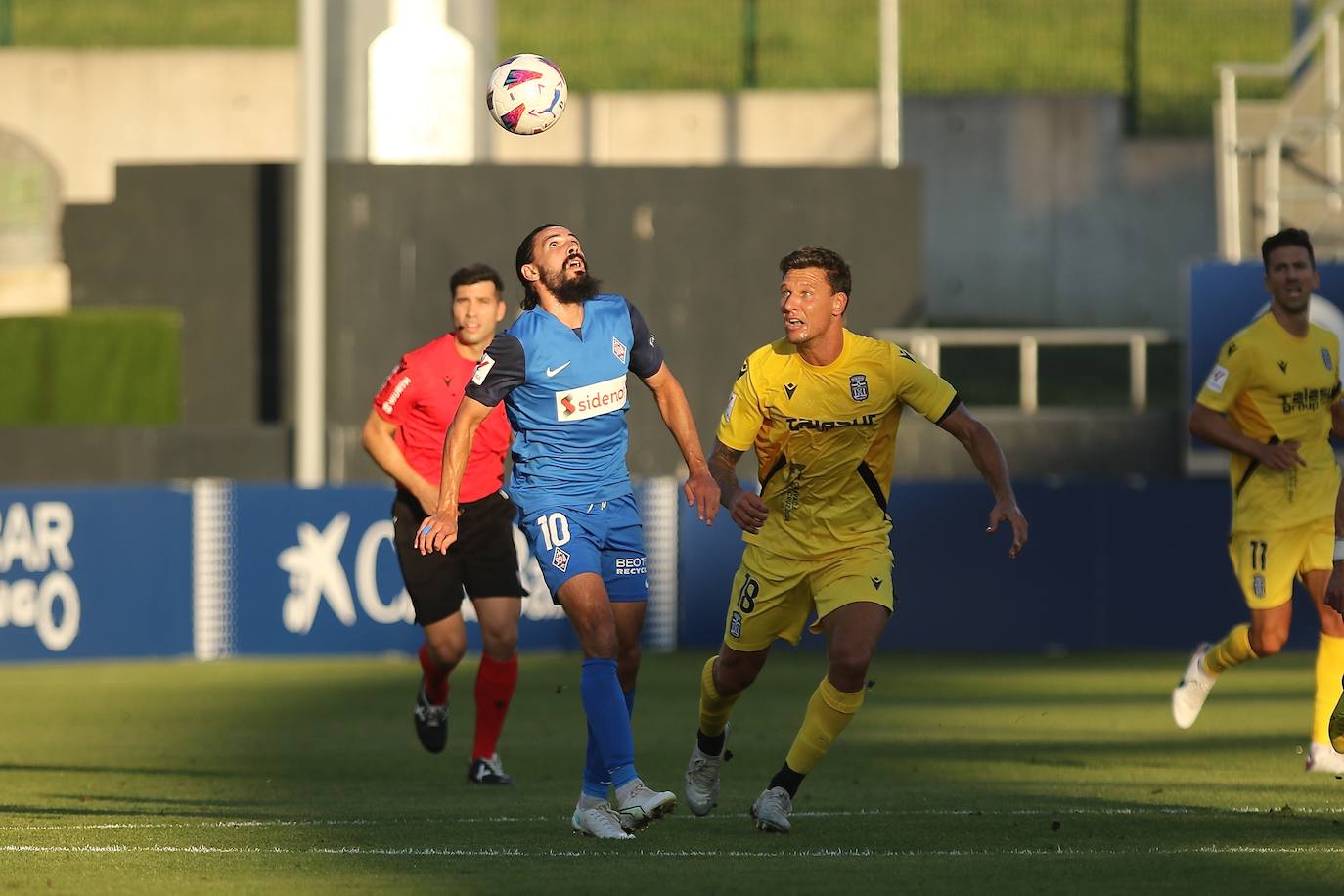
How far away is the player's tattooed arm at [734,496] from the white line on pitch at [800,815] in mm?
1404

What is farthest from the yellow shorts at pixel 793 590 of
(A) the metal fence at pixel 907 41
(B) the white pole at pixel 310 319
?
(A) the metal fence at pixel 907 41

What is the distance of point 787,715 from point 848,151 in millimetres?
16601

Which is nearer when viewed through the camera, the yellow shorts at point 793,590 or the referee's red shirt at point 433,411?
the yellow shorts at point 793,590

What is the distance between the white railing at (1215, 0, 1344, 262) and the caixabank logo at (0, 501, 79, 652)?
11.9 meters

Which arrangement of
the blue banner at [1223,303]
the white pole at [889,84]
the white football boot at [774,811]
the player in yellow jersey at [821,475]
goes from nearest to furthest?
the white football boot at [774,811]
the player in yellow jersey at [821,475]
the blue banner at [1223,303]
the white pole at [889,84]

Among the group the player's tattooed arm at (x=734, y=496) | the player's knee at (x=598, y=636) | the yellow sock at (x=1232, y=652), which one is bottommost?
the yellow sock at (x=1232, y=652)

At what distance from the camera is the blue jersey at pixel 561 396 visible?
8.72 meters

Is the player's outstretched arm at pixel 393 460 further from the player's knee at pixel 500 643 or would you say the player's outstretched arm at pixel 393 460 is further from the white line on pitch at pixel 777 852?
the white line on pitch at pixel 777 852

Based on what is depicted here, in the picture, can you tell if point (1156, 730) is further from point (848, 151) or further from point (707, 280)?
point (848, 151)

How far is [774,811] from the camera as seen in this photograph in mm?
8609

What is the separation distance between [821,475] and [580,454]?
3.04 ft

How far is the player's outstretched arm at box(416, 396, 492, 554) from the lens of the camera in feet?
28.1

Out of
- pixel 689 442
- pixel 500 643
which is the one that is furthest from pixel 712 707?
pixel 500 643

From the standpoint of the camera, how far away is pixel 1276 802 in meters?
9.50
